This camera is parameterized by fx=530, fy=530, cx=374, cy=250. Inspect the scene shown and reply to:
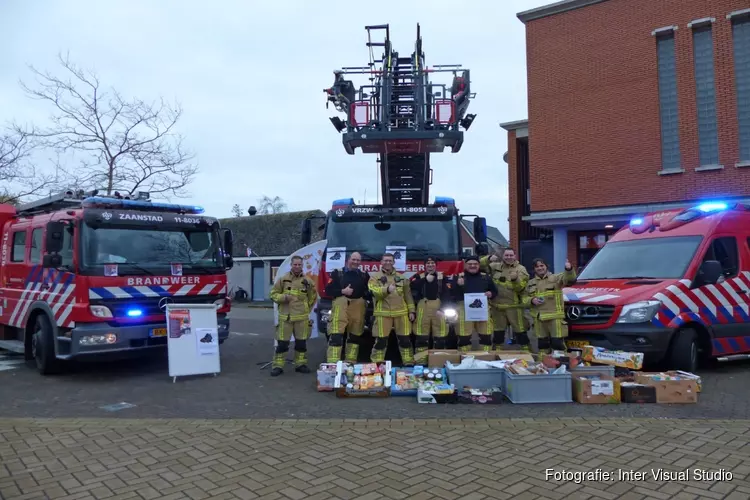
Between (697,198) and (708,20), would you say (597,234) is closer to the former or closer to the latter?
(697,198)

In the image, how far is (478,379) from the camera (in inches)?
240

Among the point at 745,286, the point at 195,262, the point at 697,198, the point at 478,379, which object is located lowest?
the point at 478,379

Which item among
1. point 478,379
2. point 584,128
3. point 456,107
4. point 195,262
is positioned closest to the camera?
point 478,379

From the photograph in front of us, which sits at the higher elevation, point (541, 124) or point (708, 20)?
point (708, 20)

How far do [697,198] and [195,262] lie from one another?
1341cm

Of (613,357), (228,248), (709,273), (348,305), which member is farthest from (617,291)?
(228,248)

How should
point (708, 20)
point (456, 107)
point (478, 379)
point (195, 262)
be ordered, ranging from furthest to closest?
point (708, 20), point (456, 107), point (195, 262), point (478, 379)

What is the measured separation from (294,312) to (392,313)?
144 centimetres

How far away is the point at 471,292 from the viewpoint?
744cm

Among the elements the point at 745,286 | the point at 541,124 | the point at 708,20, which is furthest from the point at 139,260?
the point at 708,20

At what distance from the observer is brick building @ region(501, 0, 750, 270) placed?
46.8ft

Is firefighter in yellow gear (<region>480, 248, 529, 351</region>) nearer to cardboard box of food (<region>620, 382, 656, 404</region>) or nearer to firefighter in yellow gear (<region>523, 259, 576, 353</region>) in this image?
firefighter in yellow gear (<region>523, 259, 576, 353</region>)

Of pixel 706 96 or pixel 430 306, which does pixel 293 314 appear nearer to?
pixel 430 306

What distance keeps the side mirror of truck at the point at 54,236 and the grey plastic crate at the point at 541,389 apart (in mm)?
6167
